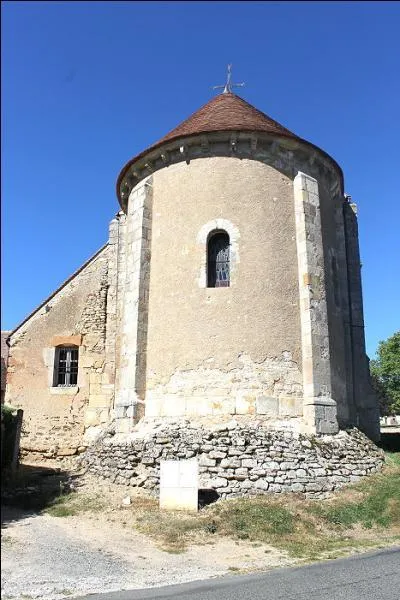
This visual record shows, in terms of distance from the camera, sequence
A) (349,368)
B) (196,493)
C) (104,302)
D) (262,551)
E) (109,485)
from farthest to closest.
→ (104,302) → (349,368) → (109,485) → (196,493) → (262,551)

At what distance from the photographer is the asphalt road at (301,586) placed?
252 inches

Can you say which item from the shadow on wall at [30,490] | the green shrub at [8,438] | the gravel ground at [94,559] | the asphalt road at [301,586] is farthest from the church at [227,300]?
the asphalt road at [301,586]

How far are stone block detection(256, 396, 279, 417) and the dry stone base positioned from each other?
0.99ft

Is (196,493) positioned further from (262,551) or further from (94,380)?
(94,380)

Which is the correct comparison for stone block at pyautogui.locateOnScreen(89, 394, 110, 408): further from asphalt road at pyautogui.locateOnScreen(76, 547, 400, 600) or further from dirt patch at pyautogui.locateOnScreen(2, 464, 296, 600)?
asphalt road at pyautogui.locateOnScreen(76, 547, 400, 600)

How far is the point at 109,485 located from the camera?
40.7ft

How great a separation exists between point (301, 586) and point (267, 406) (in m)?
6.06

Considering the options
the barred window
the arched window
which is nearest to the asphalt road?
the arched window

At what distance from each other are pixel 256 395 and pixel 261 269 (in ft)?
10.3

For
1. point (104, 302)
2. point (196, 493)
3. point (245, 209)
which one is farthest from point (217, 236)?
point (196, 493)

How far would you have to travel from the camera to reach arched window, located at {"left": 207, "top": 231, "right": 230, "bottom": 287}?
13.9m

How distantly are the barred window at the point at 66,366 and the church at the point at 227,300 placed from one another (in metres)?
0.39

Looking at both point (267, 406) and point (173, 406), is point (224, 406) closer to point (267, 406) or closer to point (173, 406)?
point (267, 406)

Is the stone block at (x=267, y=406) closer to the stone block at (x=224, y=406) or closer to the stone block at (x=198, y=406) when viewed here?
the stone block at (x=224, y=406)
